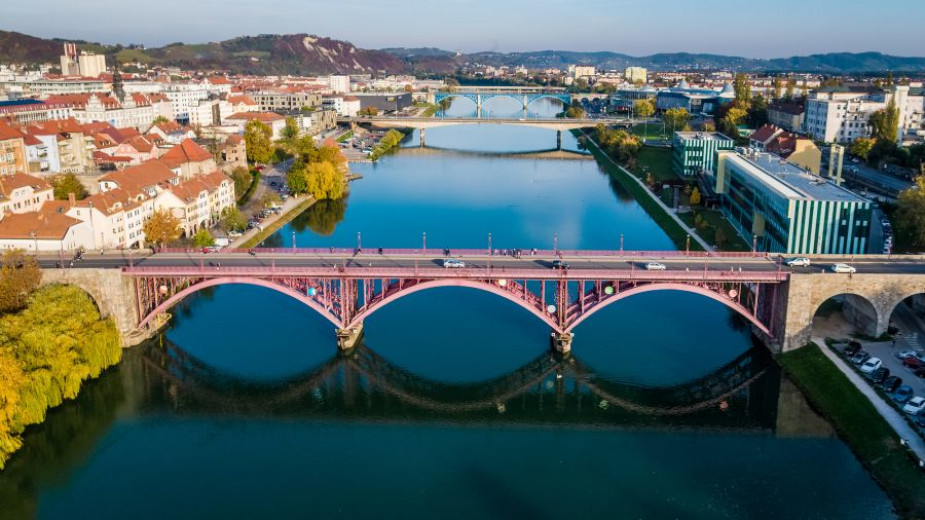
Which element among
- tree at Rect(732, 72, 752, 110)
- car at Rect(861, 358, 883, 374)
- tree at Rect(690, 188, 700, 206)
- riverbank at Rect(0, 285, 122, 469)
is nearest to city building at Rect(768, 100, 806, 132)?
tree at Rect(732, 72, 752, 110)

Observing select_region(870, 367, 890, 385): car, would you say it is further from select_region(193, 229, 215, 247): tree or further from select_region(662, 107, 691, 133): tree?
select_region(662, 107, 691, 133): tree

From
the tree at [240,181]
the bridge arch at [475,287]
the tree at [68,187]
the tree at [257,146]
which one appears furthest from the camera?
the tree at [257,146]

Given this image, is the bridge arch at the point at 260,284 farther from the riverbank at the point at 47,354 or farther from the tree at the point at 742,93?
the tree at the point at 742,93

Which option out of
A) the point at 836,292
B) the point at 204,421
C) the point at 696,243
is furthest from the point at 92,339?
the point at 696,243

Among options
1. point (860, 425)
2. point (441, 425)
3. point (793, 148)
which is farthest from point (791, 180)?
point (441, 425)

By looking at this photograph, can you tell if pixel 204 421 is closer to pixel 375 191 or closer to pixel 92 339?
pixel 92 339

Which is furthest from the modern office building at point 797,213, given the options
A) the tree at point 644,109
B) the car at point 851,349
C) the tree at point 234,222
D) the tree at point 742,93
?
the tree at point 644,109
